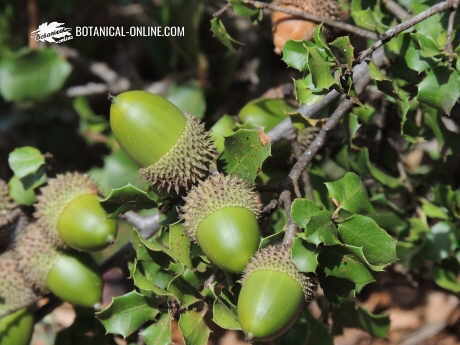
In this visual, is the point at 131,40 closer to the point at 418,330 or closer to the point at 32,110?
the point at 32,110

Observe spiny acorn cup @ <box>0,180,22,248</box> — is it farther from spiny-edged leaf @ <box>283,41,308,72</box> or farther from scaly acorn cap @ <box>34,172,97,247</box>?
spiny-edged leaf @ <box>283,41,308,72</box>

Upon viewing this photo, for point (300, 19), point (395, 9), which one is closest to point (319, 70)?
point (300, 19)

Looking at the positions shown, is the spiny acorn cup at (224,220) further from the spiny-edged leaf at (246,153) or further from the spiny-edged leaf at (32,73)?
the spiny-edged leaf at (32,73)

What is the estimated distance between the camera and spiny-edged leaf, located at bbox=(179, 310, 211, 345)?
1.66m

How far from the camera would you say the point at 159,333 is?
5.76 ft

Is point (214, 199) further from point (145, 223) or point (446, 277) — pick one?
point (446, 277)

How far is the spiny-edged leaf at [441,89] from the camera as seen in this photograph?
1.72 meters

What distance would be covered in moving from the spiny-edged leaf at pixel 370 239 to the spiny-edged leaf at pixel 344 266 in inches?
1.2

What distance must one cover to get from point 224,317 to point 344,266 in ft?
1.06

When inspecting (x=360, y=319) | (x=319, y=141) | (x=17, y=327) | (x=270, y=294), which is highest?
(x=319, y=141)

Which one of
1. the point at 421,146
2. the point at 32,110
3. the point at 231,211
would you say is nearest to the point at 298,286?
the point at 231,211

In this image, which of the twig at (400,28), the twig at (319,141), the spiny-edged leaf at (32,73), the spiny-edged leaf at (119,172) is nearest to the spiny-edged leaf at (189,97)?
the spiny-edged leaf at (119,172)

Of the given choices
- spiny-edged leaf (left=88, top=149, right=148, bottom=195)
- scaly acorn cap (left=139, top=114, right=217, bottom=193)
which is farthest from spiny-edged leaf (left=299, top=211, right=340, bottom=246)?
→ spiny-edged leaf (left=88, top=149, right=148, bottom=195)

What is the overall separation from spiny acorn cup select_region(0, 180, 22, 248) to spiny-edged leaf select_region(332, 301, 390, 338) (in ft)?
3.66
